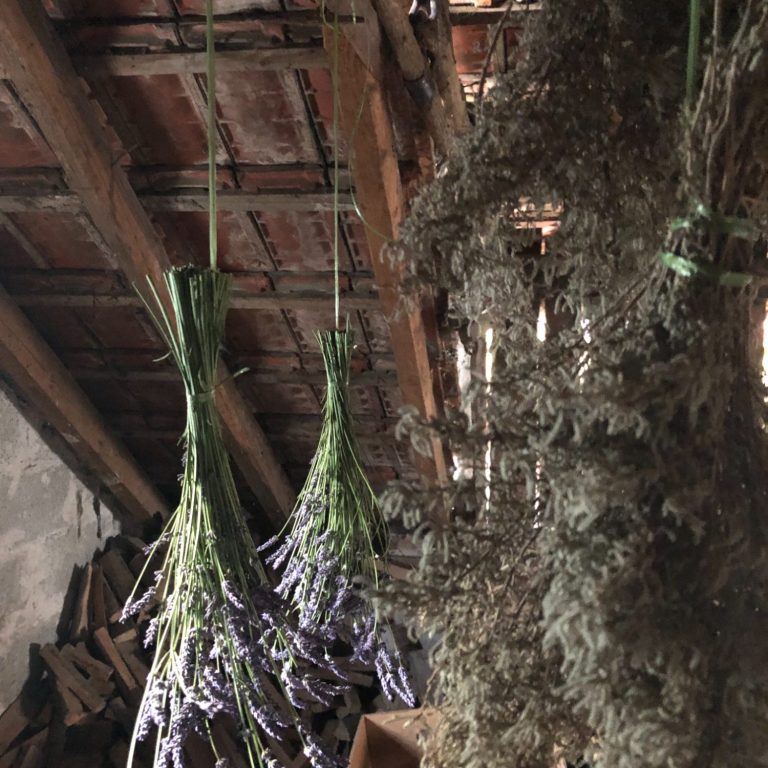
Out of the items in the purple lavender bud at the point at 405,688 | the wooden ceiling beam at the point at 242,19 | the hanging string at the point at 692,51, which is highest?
the wooden ceiling beam at the point at 242,19

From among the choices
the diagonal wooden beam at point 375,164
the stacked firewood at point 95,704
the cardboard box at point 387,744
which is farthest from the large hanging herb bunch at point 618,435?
the stacked firewood at point 95,704

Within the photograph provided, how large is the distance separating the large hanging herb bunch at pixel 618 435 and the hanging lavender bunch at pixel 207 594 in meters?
0.37

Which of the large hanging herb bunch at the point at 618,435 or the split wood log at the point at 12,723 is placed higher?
the large hanging herb bunch at the point at 618,435

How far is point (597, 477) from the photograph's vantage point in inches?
23.5

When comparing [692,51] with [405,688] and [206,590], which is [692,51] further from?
[405,688]

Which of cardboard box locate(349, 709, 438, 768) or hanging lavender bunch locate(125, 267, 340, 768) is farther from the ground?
hanging lavender bunch locate(125, 267, 340, 768)

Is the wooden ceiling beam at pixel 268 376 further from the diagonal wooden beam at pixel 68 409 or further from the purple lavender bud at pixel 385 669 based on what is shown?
the purple lavender bud at pixel 385 669

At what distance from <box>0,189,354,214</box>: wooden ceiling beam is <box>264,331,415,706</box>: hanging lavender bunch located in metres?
0.83

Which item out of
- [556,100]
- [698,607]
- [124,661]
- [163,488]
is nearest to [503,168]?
[556,100]

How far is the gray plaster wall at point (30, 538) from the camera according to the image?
3059 millimetres

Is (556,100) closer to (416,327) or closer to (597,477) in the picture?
(597,477)

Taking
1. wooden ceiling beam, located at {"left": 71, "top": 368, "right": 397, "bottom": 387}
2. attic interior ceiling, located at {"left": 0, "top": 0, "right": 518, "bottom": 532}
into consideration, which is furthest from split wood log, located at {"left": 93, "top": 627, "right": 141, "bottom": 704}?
wooden ceiling beam, located at {"left": 71, "top": 368, "right": 397, "bottom": 387}

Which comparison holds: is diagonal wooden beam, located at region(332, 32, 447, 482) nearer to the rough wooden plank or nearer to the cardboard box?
the rough wooden plank

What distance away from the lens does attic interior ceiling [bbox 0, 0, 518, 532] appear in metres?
1.82
